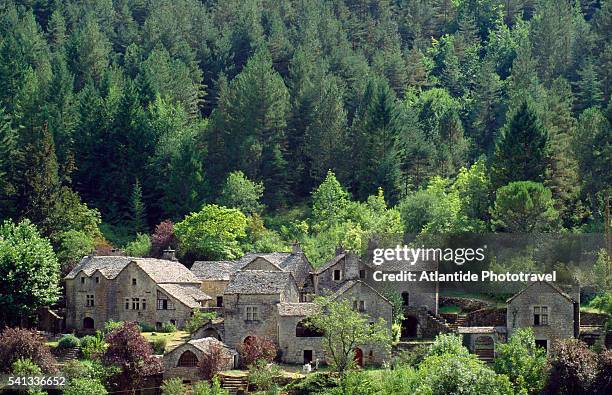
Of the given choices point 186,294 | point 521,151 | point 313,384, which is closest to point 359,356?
point 313,384

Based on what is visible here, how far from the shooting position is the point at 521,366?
7625 cm

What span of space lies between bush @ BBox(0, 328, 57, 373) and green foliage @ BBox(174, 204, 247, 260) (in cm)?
2487

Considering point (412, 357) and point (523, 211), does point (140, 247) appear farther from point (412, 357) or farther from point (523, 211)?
point (412, 357)

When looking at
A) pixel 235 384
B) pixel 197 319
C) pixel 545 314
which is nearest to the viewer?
pixel 235 384

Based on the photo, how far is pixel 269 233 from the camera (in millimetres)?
111062

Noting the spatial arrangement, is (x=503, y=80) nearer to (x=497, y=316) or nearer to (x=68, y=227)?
(x=68, y=227)

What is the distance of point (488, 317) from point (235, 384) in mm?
16066

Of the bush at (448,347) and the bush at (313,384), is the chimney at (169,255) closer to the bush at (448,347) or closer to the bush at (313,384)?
the bush at (313,384)

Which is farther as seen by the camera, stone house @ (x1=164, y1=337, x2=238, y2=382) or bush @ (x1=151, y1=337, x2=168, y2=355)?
bush @ (x1=151, y1=337, x2=168, y2=355)

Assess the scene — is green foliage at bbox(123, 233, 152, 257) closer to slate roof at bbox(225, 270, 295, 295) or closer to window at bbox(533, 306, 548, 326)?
slate roof at bbox(225, 270, 295, 295)

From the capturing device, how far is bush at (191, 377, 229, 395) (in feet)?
250

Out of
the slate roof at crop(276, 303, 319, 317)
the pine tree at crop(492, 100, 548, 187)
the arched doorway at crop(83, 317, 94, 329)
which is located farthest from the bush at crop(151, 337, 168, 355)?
the pine tree at crop(492, 100, 548, 187)

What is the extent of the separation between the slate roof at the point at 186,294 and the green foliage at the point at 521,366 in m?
21.4

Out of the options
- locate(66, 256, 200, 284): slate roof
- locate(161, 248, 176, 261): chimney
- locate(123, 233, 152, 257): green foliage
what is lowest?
locate(66, 256, 200, 284): slate roof
